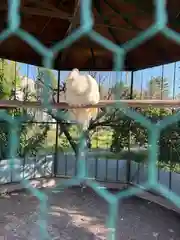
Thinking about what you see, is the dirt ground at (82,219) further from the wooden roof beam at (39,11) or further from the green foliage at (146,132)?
the wooden roof beam at (39,11)

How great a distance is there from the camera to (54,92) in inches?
106

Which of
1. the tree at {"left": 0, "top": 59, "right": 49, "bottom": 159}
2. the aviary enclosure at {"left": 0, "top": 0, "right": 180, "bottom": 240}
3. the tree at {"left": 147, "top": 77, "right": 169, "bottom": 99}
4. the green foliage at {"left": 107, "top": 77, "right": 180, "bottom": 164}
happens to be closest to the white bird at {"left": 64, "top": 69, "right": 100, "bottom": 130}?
the aviary enclosure at {"left": 0, "top": 0, "right": 180, "bottom": 240}

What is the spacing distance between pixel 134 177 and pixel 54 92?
3.76 ft

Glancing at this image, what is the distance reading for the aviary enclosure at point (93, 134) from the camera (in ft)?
5.28

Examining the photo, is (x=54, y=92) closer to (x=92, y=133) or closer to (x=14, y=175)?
(x=92, y=133)

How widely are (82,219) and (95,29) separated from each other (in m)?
1.31

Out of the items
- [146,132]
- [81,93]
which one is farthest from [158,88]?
[81,93]

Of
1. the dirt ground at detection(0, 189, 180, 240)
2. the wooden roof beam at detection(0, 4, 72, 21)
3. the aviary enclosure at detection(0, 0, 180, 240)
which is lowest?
the dirt ground at detection(0, 189, 180, 240)

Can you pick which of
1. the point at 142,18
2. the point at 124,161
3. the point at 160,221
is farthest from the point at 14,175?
the point at 142,18

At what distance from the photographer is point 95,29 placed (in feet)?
6.38

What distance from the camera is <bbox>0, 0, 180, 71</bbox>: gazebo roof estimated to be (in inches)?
58.3

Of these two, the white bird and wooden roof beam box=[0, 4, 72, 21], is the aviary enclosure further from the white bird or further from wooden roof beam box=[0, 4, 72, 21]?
the white bird

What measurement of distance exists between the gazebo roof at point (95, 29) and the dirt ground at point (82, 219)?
44.9 inches

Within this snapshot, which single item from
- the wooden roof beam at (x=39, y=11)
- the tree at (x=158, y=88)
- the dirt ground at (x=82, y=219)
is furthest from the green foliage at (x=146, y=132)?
the wooden roof beam at (x=39, y=11)
